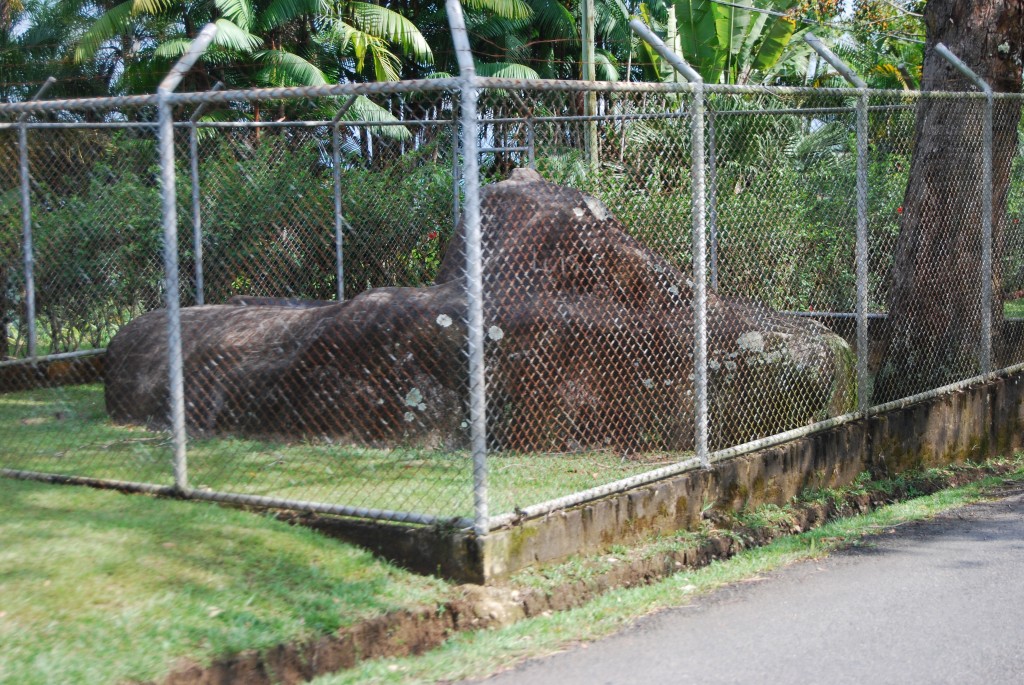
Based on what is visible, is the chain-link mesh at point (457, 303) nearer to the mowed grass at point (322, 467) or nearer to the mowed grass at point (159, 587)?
the mowed grass at point (322, 467)

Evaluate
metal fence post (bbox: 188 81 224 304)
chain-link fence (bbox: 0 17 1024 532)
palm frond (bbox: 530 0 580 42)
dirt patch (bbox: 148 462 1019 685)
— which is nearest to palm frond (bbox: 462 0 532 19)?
palm frond (bbox: 530 0 580 42)

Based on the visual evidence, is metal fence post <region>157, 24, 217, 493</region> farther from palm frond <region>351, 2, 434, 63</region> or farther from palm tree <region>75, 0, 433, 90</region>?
palm frond <region>351, 2, 434, 63</region>

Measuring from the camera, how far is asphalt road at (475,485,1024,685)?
15.1 feet

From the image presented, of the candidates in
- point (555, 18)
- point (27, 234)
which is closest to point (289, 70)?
point (555, 18)

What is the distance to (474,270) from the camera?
5.27 meters

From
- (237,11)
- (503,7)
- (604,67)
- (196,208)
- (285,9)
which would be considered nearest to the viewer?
(196,208)

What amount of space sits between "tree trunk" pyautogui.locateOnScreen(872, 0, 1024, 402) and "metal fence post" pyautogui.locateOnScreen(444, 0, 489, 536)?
183 inches

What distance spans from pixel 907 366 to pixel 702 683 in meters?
5.19

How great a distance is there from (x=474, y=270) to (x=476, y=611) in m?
1.61

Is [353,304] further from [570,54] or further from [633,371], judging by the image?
[570,54]

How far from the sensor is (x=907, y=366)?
352 inches

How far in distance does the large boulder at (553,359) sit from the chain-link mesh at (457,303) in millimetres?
17

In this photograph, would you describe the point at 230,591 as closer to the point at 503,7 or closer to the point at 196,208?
the point at 196,208

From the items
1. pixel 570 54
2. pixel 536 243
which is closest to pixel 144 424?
pixel 536 243
